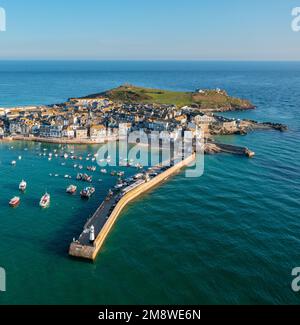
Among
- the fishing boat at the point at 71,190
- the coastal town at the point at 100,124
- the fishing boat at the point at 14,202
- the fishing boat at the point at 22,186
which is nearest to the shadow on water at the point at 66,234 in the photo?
the fishing boat at the point at 71,190

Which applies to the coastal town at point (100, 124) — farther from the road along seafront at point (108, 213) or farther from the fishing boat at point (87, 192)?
the fishing boat at point (87, 192)

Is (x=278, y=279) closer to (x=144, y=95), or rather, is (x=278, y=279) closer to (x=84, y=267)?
(x=84, y=267)

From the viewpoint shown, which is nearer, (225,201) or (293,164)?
(225,201)

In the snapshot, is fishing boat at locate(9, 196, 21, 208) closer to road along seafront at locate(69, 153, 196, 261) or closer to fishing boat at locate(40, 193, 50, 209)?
fishing boat at locate(40, 193, 50, 209)

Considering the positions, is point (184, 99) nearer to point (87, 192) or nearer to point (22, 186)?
point (87, 192)
